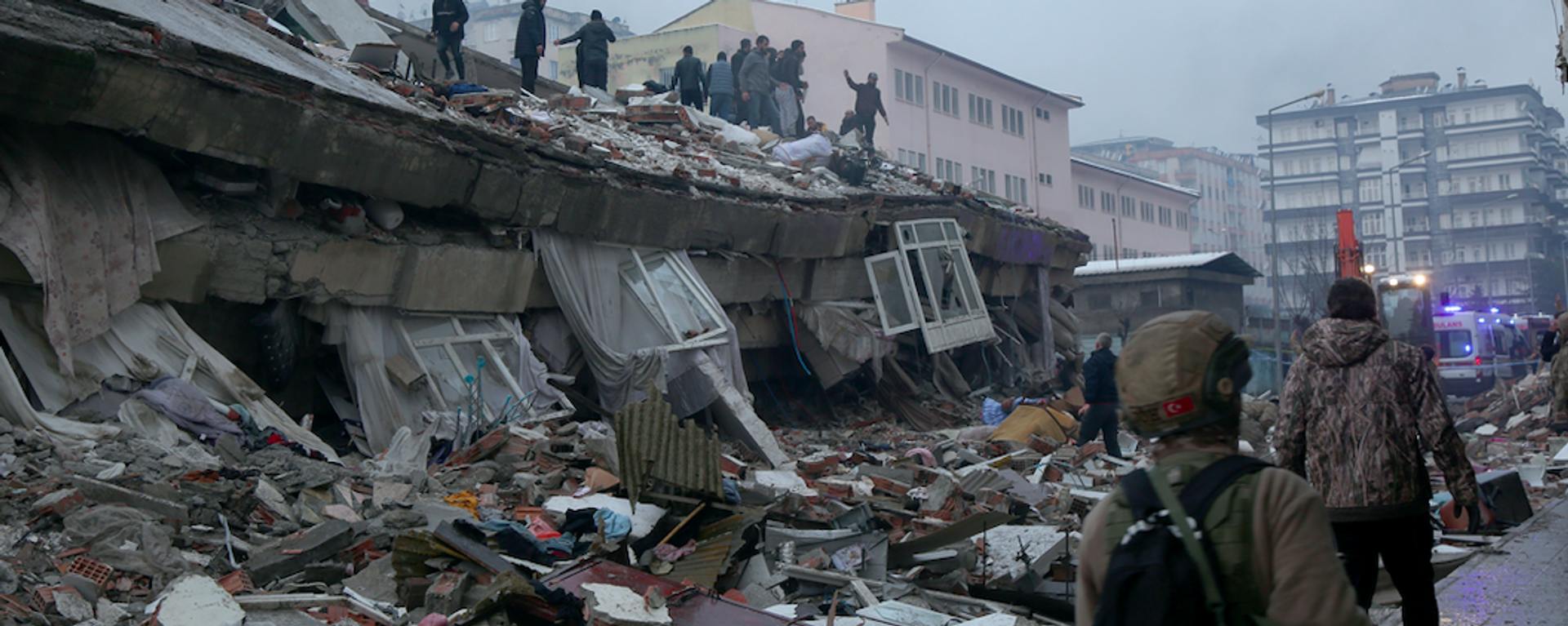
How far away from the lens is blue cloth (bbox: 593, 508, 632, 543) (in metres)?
6.42

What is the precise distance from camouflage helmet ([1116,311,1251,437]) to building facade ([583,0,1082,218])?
34038 mm

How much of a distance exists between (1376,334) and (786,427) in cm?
1076

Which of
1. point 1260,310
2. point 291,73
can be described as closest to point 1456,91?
point 1260,310

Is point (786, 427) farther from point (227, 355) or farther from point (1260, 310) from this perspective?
point (1260, 310)

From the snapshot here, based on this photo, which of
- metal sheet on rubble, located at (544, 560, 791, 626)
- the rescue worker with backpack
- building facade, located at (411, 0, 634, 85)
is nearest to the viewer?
the rescue worker with backpack

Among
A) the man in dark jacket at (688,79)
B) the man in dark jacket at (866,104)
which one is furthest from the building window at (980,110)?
the man in dark jacket at (688,79)

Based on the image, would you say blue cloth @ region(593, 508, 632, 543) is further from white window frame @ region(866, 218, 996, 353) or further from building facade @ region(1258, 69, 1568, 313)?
building facade @ region(1258, 69, 1568, 313)

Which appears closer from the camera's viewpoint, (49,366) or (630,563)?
(630,563)

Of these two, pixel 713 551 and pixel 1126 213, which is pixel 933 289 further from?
pixel 1126 213

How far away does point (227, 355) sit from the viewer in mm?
9250

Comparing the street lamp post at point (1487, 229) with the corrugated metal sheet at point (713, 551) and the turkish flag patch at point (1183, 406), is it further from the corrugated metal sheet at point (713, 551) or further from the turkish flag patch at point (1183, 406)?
the turkish flag patch at point (1183, 406)

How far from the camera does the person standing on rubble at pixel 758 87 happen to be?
2092 cm

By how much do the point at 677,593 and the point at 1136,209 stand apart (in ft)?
172

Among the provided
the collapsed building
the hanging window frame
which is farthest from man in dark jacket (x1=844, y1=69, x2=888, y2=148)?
the hanging window frame
